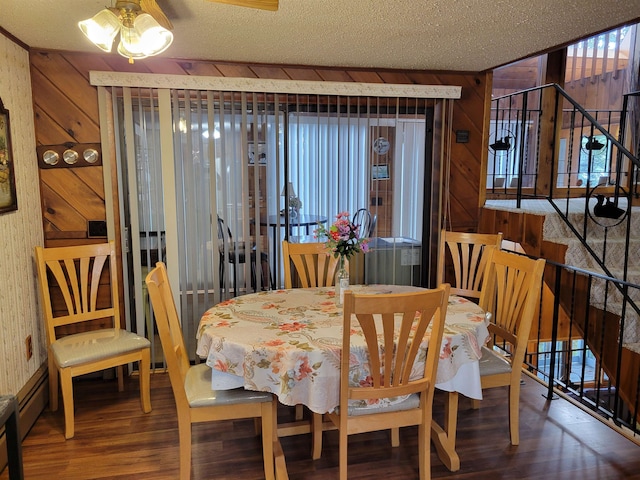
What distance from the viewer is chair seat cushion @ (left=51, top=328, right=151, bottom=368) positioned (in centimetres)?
270

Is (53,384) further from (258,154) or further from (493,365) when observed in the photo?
(493,365)

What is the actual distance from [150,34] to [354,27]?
3.99 feet

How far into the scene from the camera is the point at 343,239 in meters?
2.49

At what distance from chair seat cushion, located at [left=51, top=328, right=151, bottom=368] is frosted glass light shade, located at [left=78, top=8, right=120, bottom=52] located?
5.72ft

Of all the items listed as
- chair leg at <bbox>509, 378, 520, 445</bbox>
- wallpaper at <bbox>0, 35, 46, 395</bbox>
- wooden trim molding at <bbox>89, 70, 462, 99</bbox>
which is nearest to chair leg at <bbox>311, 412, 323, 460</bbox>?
chair leg at <bbox>509, 378, 520, 445</bbox>

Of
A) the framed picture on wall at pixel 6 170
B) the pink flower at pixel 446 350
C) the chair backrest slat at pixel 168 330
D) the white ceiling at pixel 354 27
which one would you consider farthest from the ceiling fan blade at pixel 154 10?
the pink flower at pixel 446 350

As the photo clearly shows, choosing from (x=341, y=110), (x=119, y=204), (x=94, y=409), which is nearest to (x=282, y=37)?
(x=341, y=110)

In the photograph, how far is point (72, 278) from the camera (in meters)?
3.06

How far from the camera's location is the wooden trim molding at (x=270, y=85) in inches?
125

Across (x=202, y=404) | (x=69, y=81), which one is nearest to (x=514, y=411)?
(x=202, y=404)

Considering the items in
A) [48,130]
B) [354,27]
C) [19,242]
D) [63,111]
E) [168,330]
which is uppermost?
[354,27]

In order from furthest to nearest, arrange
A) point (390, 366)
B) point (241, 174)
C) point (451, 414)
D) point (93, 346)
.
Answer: point (241, 174)
point (93, 346)
point (451, 414)
point (390, 366)

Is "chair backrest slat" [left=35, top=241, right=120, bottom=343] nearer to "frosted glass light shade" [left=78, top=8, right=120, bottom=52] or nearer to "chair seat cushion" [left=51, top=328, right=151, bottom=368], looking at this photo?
"chair seat cushion" [left=51, top=328, right=151, bottom=368]

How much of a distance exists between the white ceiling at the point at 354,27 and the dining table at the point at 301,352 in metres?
1.54
